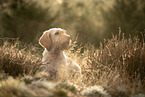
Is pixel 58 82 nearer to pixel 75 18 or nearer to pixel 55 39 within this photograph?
pixel 55 39

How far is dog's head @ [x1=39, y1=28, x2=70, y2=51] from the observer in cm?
359

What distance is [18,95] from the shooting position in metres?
2.05

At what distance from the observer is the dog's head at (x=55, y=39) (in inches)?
141

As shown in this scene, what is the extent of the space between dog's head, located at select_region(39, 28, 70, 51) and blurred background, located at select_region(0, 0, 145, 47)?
3730 mm

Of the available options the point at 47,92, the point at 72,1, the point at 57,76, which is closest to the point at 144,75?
the point at 57,76

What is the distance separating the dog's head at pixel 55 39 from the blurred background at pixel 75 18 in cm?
373

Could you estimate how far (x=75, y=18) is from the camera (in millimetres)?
9633

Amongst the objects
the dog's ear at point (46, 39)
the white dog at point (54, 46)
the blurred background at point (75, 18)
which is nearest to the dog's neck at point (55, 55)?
the white dog at point (54, 46)

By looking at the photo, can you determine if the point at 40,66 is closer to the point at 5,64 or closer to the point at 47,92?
the point at 5,64

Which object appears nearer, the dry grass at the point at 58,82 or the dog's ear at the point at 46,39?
the dry grass at the point at 58,82

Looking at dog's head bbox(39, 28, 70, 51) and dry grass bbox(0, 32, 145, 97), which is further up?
dog's head bbox(39, 28, 70, 51)

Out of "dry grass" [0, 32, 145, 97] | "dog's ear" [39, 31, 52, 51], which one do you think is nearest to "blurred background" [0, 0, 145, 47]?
"dry grass" [0, 32, 145, 97]

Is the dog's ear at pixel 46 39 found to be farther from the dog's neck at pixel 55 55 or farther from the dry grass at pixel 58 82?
the dry grass at pixel 58 82

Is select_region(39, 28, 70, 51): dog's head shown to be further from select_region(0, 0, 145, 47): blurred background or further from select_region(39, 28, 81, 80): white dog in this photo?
select_region(0, 0, 145, 47): blurred background
